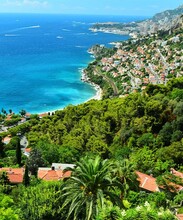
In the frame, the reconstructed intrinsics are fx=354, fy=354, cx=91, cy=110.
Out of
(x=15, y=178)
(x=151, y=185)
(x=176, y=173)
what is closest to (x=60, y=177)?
(x=15, y=178)

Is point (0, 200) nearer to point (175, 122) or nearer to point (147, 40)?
point (175, 122)

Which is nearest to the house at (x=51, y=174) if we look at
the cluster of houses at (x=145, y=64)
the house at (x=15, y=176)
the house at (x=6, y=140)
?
the house at (x=15, y=176)

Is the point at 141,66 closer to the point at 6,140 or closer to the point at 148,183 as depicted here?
the point at 6,140

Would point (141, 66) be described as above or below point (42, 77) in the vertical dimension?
above

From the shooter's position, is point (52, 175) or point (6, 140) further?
point (6, 140)

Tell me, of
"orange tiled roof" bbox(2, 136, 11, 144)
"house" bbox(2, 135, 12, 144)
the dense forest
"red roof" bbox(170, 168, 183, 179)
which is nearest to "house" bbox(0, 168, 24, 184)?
the dense forest

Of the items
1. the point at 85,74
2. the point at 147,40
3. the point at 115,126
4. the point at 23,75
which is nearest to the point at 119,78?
the point at 85,74

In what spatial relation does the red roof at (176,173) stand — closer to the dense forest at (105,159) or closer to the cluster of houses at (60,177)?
the cluster of houses at (60,177)
